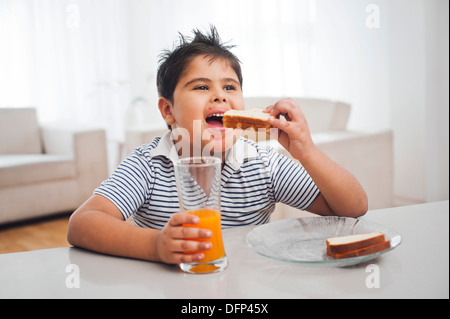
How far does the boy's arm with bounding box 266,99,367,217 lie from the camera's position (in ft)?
3.12

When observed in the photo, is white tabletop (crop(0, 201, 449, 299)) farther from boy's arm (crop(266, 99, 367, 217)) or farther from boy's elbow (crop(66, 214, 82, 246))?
boy's arm (crop(266, 99, 367, 217))

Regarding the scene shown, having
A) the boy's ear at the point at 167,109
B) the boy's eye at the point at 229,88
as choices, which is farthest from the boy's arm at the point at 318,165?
the boy's ear at the point at 167,109

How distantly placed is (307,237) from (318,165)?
0.59 ft

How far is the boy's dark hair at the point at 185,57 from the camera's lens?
1238mm

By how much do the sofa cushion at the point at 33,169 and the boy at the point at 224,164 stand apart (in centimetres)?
230

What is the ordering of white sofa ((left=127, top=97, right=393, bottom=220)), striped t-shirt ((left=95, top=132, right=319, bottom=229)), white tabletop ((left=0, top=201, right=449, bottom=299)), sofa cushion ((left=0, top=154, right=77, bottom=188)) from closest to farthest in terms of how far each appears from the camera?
white tabletop ((left=0, top=201, right=449, bottom=299))
striped t-shirt ((left=95, top=132, right=319, bottom=229))
white sofa ((left=127, top=97, right=393, bottom=220))
sofa cushion ((left=0, top=154, right=77, bottom=188))

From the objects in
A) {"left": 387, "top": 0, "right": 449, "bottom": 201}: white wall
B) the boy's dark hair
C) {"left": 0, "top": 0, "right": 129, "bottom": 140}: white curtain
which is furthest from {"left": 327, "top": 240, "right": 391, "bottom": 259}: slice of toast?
{"left": 0, "top": 0, "right": 129, "bottom": 140}: white curtain

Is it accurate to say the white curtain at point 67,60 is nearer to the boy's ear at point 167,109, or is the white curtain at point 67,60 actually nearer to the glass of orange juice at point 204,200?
the boy's ear at point 167,109

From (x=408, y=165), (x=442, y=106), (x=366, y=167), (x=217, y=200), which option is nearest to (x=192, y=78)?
(x=217, y=200)

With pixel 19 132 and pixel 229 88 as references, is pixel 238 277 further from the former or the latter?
pixel 19 132

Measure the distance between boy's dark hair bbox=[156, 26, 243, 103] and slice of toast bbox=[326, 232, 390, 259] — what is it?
63 centimetres

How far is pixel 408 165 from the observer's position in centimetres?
354

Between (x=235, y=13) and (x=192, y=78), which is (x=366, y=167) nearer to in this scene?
(x=192, y=78)
